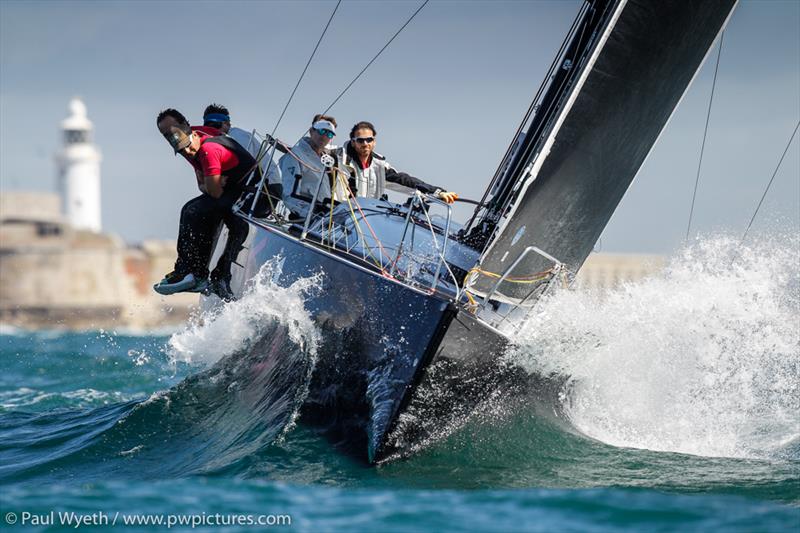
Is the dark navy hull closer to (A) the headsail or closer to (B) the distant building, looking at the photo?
(A) the headsail

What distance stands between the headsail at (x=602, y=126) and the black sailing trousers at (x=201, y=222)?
6.69 ft

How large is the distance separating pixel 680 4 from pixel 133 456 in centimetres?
377

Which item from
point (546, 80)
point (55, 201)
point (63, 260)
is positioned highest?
point (55, 201)

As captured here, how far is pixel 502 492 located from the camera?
14.5 ft

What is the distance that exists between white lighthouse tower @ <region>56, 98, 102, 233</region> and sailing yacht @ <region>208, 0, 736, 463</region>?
49358 mm

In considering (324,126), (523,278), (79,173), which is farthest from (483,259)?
(79,173)

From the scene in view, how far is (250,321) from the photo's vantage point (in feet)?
21.9

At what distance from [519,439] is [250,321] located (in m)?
2.16

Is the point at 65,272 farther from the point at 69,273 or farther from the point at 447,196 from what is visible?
the point at 447,196

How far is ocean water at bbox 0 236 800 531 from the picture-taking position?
159 inches

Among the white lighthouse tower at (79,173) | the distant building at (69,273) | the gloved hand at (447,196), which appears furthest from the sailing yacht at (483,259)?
the white lighthouse tower at (79,173)

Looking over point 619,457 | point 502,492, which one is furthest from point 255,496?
point 619,457

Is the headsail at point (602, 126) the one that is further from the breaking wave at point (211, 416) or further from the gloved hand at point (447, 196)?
the breaking wave at point (211, 416)

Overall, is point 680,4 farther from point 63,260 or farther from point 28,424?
point 63,260
